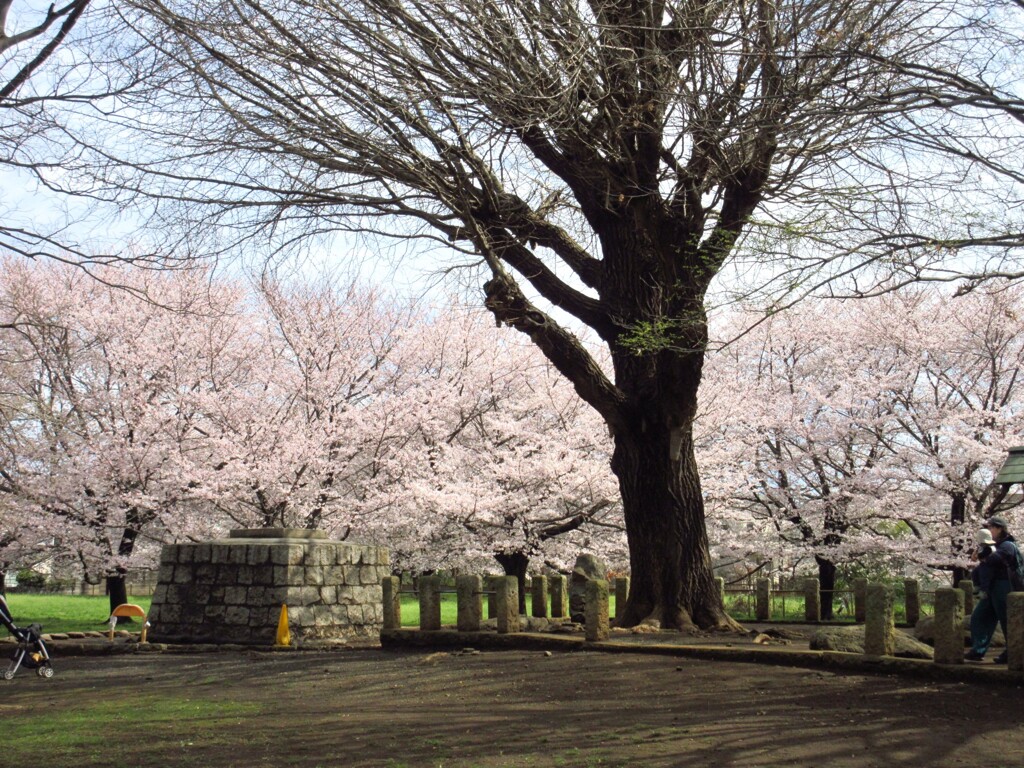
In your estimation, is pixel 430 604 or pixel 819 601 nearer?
pixel 430 604

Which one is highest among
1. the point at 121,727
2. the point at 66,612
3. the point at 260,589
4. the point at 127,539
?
the point at 127,539

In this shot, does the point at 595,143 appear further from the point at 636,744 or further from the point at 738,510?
the point at 738,510

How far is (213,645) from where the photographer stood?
12.9 metres

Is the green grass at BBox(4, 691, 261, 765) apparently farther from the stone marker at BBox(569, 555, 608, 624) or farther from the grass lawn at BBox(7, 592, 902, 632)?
the grass lawn at BBox(7, 592, 902, 632)

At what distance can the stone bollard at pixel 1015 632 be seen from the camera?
24.6 feet

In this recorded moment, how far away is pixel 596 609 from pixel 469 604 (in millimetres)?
1862

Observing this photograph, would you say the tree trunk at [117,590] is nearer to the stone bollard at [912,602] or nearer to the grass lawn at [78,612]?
the grass lawn at [78,612]

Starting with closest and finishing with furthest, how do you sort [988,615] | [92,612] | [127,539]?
[988,615] → [127,539] → [92,612]

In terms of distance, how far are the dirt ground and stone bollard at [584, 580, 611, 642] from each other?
29cm

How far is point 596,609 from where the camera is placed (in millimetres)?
10062

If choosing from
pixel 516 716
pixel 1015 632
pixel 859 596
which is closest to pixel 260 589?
pixel 516 716

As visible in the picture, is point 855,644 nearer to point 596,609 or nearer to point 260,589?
point 596,609

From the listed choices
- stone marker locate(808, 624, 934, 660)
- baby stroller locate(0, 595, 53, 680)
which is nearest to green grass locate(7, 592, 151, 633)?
baby stroller locate(0, 595, 53, 680)

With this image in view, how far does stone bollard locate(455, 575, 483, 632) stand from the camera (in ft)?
37.0
